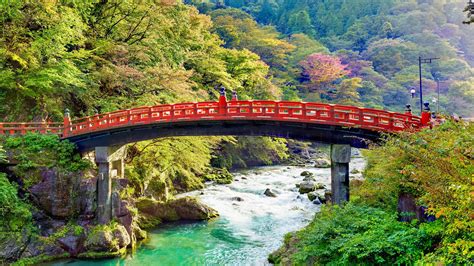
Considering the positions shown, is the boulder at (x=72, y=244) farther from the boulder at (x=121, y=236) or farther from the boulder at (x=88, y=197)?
the boulder at (x=121, y=236)

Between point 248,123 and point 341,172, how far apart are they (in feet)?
16.4

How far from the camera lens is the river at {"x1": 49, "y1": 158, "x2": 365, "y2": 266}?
17047 millimetres

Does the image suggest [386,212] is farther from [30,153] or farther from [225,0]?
[225,0]

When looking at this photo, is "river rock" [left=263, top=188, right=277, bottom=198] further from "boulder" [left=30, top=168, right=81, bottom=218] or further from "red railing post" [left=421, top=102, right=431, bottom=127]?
"red railing post" [left=421, top=102, right=431, bottom=127]

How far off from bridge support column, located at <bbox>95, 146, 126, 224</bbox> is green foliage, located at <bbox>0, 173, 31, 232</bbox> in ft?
10.4

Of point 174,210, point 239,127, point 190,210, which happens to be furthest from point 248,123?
point 174,210

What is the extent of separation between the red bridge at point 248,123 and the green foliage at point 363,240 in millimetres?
4458

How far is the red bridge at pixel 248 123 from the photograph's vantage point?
Result: 623 inches

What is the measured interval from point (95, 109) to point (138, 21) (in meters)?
7.59

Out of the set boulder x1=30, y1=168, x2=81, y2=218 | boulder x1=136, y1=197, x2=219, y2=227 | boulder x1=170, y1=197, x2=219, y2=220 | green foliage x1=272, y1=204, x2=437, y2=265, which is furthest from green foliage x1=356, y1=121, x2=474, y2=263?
boulder x1=30, y1=168, x2=81, y2=218

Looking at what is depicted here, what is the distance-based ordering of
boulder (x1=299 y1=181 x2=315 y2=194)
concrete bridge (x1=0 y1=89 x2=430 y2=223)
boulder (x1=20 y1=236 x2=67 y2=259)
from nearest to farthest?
concrete bridge (x1=0 y1=89 x2=430 y2=223) < boulder (x1=20 y1=236 x2=67 y2=259) < boulder (x1=299 y1=181 x2=315 y2=194)

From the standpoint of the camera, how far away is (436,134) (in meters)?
11.2

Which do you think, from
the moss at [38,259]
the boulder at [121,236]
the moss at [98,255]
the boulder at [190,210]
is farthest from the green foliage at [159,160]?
the moss at [38,259]

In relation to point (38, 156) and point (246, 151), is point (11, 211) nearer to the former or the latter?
point (38, 156)
